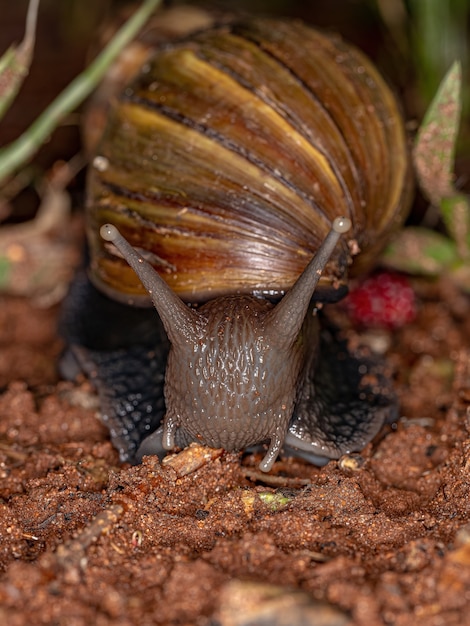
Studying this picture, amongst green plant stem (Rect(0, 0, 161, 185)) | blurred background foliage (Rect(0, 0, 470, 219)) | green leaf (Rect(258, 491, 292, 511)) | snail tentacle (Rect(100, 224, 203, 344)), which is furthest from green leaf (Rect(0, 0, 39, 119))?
green leaf (Rect(258, 491, 292, 511))

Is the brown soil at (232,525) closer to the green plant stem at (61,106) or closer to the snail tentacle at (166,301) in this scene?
the snail tentacle at (166,301)

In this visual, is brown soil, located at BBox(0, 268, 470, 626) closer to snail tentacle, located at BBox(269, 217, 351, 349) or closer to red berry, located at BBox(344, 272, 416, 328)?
red berry, located at BBox(344, 272, 416, 328)

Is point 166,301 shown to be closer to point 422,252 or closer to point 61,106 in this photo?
point 61,106

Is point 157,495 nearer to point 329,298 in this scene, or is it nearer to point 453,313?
point 329,298

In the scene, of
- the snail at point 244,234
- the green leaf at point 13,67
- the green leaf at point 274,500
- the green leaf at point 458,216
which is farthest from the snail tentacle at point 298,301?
the green leaf at point 13,67

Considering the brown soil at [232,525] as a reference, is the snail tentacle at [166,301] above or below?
above

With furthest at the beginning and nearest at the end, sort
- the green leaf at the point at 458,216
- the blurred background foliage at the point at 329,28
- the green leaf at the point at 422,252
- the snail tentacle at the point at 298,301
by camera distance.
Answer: the blurred background foliage at the point at 329,28
the green leaf at the point at 422,252
the green leaf at the point at 458,216
the snail tentacle at the point at 298,301

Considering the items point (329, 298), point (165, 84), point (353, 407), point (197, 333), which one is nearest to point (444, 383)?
point (353, 407)
